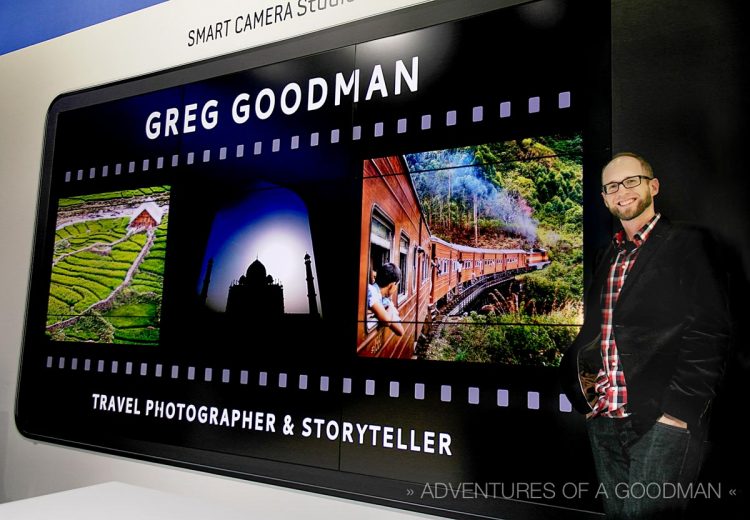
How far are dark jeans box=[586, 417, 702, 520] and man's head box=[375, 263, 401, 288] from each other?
24.4 inches

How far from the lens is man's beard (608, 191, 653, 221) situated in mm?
1396

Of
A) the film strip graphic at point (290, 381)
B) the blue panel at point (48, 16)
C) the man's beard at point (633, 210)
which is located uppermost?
the blue panel at point (48, 16)

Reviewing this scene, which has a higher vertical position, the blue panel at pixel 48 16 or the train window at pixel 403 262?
the blue panel at pixel 48 16

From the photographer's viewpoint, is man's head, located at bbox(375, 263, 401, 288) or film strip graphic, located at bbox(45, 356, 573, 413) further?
man's head, located at bbox(375, 263, 401, 288)

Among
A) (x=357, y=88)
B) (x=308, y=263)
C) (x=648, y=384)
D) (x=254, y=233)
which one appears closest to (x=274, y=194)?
(x=254, y=233)

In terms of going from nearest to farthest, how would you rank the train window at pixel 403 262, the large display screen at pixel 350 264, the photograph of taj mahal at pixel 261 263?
the large display screen at pixel 350 264 < the train window at pixel 403 262 < the photograph of taj mahal at pixel 261 263

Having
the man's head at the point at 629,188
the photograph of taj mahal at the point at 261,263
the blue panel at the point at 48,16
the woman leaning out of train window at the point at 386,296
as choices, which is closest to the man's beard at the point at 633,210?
the man's head at the point at 629,188

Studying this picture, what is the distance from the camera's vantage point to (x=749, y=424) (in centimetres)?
125

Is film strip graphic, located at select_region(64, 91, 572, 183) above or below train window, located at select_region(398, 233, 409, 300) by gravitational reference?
above

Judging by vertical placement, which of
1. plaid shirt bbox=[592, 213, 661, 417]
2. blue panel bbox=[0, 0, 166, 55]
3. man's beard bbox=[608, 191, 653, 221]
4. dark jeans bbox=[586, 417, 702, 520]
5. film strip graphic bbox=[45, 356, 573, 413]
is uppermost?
blue panel bbox=[0, 0, 166, 55]

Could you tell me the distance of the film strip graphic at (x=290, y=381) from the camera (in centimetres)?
153

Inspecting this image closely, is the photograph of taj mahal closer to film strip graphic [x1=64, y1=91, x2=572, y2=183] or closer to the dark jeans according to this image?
film strip graphic [x1=64, y1=91, x2=572, y2=183]

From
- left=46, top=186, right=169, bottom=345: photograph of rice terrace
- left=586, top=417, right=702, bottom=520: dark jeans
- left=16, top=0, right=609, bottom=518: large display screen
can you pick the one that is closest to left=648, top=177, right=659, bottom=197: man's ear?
left=16, top=0, right=609, bottom=518: large display screen

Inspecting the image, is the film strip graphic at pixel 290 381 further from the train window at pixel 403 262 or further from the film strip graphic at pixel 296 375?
the train window at pixel 403 262
